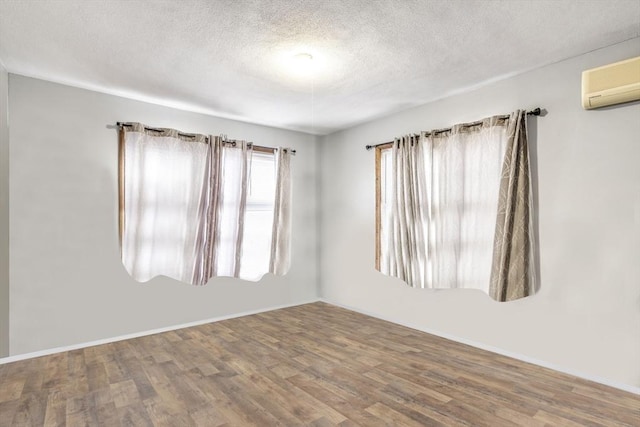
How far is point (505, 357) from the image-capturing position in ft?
9.88

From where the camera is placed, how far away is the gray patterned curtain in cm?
292

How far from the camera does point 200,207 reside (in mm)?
3996

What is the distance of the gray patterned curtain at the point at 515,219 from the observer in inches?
115

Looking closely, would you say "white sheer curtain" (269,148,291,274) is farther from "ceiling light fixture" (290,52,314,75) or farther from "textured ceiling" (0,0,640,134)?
"ceiling light fixture" (290,52,314,75)

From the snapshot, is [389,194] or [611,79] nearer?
[611,79]

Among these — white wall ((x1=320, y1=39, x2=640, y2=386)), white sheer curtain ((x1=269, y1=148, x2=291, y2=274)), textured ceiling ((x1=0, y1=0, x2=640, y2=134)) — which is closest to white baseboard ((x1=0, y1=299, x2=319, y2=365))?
white sheer curtain ((x1=269, y1=148, x2=291, y2=274))

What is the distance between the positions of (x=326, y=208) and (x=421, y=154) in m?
1.84

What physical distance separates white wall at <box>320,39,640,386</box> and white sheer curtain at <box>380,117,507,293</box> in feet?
0.68

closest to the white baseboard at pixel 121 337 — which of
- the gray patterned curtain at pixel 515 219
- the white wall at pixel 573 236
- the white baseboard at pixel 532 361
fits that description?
the white baseboard at pixel 532 361

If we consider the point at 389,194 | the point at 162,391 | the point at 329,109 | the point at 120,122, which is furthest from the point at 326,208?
the point at 162,391

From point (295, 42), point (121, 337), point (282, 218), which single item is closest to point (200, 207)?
point (282, 218)

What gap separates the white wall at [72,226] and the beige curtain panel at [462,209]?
2.54 m

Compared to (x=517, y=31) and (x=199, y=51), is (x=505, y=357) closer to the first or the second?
(x=517, y=31)

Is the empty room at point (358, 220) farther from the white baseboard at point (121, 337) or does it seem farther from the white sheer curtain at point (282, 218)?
the white sheer curtain at point (282, 218)
